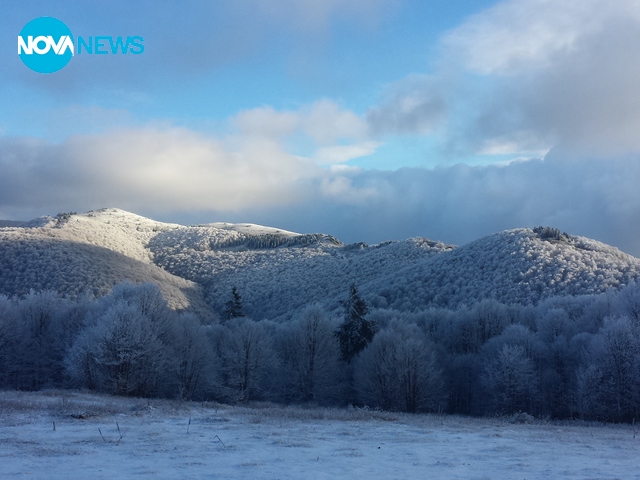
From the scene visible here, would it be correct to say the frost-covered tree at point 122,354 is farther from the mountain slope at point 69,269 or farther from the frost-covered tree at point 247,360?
the mountain slope at point 69,269

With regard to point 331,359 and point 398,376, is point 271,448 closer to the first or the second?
point 398,376

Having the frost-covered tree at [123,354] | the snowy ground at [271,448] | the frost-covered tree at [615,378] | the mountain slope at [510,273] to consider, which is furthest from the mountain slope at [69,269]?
the snowy ground at [271,448]

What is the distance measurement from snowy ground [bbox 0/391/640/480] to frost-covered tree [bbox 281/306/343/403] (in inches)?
1113

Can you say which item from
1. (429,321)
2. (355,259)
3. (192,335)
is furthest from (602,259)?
(192,335)

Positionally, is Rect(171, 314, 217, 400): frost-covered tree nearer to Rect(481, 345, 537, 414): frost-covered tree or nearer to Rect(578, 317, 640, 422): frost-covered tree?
Rect(481, 345, 537, 414): frost-covered tree

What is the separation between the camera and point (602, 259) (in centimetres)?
8494

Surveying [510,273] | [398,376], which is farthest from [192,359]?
[510,273]

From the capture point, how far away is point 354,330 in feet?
179

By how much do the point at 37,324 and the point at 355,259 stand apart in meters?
85.1

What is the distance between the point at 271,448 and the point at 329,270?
111 m

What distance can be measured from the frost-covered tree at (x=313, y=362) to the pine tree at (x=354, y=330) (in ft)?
4.00

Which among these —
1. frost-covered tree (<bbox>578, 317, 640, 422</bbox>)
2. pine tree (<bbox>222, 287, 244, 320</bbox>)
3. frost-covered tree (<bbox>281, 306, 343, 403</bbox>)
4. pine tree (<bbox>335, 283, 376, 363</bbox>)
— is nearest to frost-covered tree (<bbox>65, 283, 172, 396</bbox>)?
frost-covered tree (<bbox>281, 306, 343, 403</bbox>)

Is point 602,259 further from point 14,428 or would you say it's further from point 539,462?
point 14,428

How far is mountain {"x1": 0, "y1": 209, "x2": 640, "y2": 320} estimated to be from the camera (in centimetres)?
8194
